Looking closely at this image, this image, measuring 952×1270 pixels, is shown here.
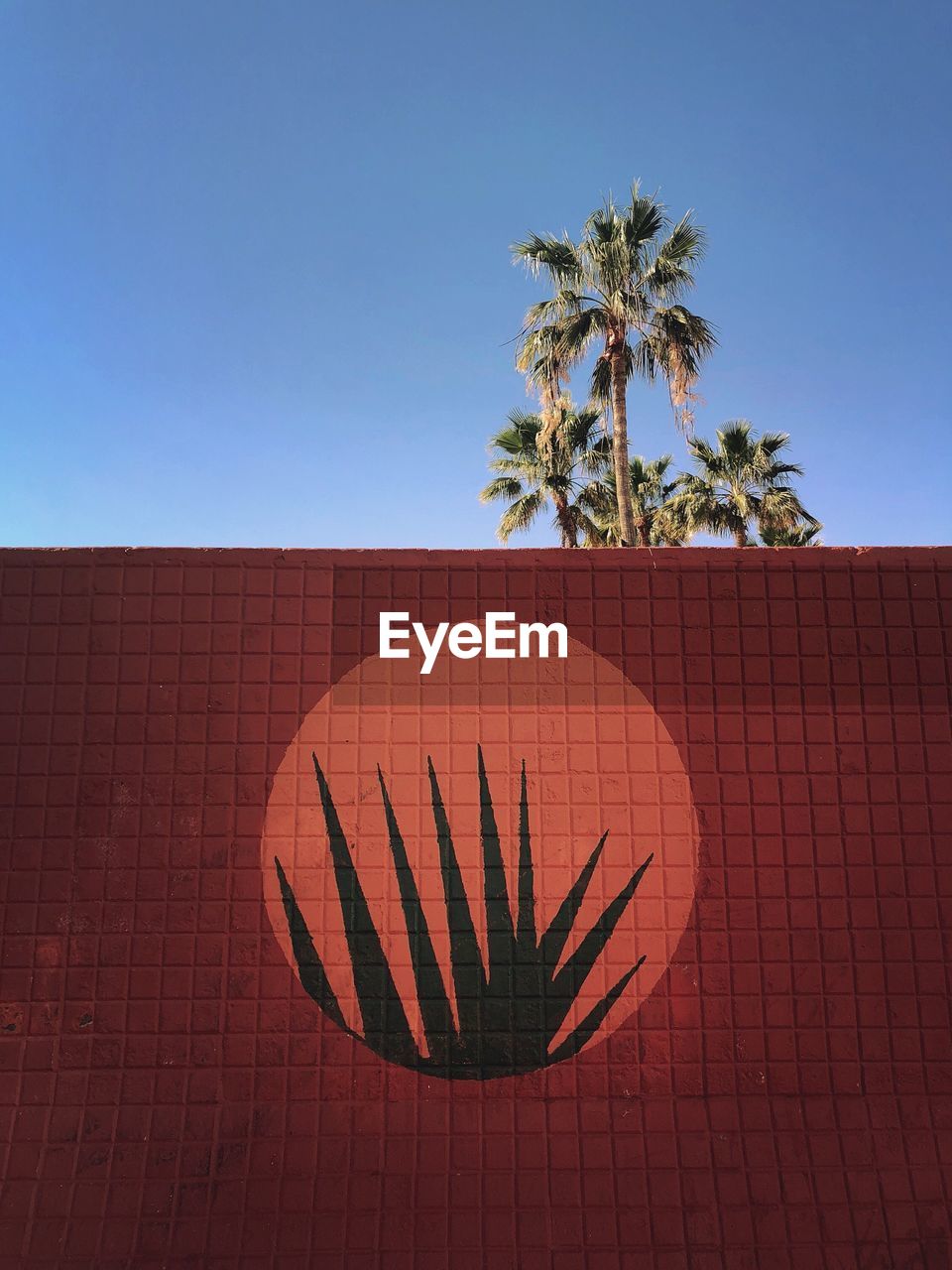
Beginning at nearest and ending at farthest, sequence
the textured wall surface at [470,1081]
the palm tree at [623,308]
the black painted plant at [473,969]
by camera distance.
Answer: the textured wall surface at [470,1081] → the black painted plant at [473,969] → the palm tree at [623,308]

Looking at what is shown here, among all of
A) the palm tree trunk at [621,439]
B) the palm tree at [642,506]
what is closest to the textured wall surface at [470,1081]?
the palm tree trunk at [621,439]

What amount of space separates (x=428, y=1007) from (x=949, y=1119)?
3253 mm

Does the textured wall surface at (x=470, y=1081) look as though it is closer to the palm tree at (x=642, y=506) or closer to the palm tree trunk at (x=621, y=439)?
the palm tree trunk at (x=621, y=439)

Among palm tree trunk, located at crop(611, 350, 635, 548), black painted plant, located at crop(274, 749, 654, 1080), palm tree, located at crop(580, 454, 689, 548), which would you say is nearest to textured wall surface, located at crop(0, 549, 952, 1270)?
black painted plant, located at crop(274, 749, 654, 1080)

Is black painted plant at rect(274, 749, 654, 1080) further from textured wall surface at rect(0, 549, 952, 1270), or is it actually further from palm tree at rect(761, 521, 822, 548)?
palm tree at rect(761, 521, 822, 548)

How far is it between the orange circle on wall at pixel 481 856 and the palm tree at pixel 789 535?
42.4 feet

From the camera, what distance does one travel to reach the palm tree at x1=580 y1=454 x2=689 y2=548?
16469mm

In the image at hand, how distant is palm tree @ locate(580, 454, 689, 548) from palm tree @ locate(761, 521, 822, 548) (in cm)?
183

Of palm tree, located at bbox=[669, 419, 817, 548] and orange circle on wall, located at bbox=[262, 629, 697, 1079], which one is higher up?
palm tree, located at bbox=[669, 419, 817, 548]

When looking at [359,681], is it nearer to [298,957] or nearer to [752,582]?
[298,957]

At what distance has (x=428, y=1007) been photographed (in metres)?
4.62

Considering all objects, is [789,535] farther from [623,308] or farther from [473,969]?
[473,969]

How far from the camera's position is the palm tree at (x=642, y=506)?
16.5 m

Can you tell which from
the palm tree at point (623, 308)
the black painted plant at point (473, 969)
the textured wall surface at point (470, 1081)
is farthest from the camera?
the palm tree at point (623, 308)
